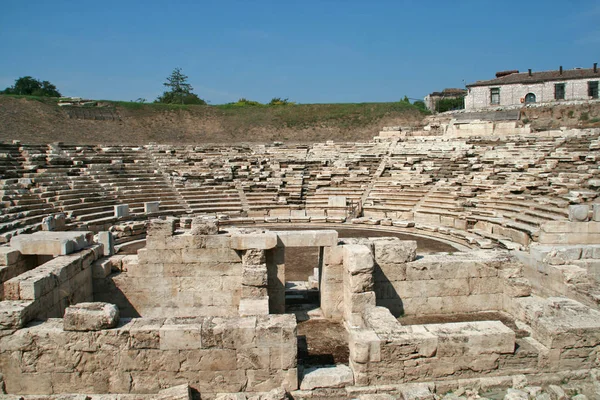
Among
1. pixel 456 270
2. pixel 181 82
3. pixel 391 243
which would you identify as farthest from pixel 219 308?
pixel 181 82

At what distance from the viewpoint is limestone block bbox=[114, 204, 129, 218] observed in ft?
57.5

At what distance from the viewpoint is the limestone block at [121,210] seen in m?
17.5

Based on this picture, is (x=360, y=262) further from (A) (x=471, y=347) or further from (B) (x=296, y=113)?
(B) (x=296, y=113)

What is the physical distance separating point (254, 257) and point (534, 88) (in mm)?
32557

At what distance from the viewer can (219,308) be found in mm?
8367

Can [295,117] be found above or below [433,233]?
above

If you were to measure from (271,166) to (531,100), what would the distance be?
21.9 m

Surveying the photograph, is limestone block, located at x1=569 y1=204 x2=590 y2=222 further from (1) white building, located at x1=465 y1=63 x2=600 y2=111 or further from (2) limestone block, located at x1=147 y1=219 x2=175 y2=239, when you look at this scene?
(1) white building, located at x1=465 y1=63 x2=600 y2=111

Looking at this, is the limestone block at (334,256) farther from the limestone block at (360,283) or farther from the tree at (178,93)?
the tree at (178,93)

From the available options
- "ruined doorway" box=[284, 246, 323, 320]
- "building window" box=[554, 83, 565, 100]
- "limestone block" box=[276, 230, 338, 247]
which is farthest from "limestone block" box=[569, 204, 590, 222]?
"building window" box=[554, 83, 565, 100]

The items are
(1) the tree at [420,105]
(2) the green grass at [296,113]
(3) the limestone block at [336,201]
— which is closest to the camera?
(3) the limestone block at [336,201]

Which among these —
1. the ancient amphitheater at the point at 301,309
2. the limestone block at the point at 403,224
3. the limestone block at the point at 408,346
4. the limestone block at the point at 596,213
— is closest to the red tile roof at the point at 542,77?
the ancient amphitheater at the point at 301,309

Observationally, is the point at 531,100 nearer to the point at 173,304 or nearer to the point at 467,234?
the point at 467,234

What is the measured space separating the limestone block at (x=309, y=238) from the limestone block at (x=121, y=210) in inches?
444
